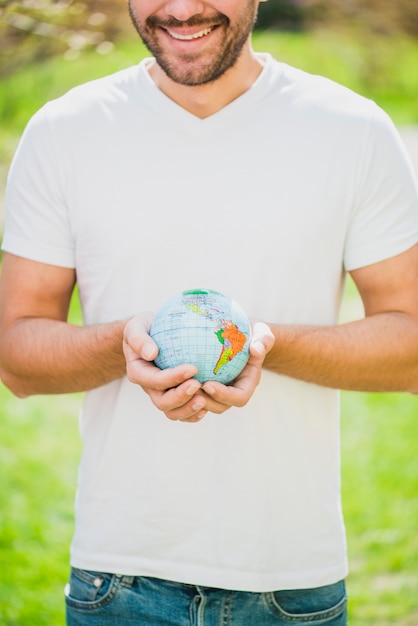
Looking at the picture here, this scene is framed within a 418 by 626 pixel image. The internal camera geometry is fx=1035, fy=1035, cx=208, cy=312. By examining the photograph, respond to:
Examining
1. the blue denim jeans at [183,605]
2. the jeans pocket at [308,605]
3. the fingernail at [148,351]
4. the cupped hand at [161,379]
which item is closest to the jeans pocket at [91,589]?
the blue denim jeans at [183,605]

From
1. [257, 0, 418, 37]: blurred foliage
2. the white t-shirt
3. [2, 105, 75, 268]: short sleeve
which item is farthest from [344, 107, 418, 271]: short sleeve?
[257, 0, 418, 37]: blurred foliage

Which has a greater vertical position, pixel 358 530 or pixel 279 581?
pixel 358 530

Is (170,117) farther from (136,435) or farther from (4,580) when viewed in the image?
(4,580)

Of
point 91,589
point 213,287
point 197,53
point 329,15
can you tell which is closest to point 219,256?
point 213,287

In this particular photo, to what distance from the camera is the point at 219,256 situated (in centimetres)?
283

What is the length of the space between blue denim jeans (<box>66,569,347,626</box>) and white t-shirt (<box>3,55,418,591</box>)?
0.11ft

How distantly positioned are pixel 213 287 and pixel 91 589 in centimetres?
89

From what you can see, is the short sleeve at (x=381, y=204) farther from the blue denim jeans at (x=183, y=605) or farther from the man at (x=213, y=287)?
the blue denim jeans at (x=183, y=605)

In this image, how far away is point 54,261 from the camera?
292 centimetres

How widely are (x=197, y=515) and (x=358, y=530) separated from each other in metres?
3.13

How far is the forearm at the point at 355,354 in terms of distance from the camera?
280 cm

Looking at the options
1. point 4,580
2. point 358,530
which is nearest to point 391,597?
point 358,530

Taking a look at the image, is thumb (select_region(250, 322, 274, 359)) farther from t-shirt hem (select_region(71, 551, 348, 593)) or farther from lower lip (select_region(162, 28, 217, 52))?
lower lip (select_region(162, 28, 217, 52))

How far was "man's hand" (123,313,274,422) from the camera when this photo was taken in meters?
2.40
